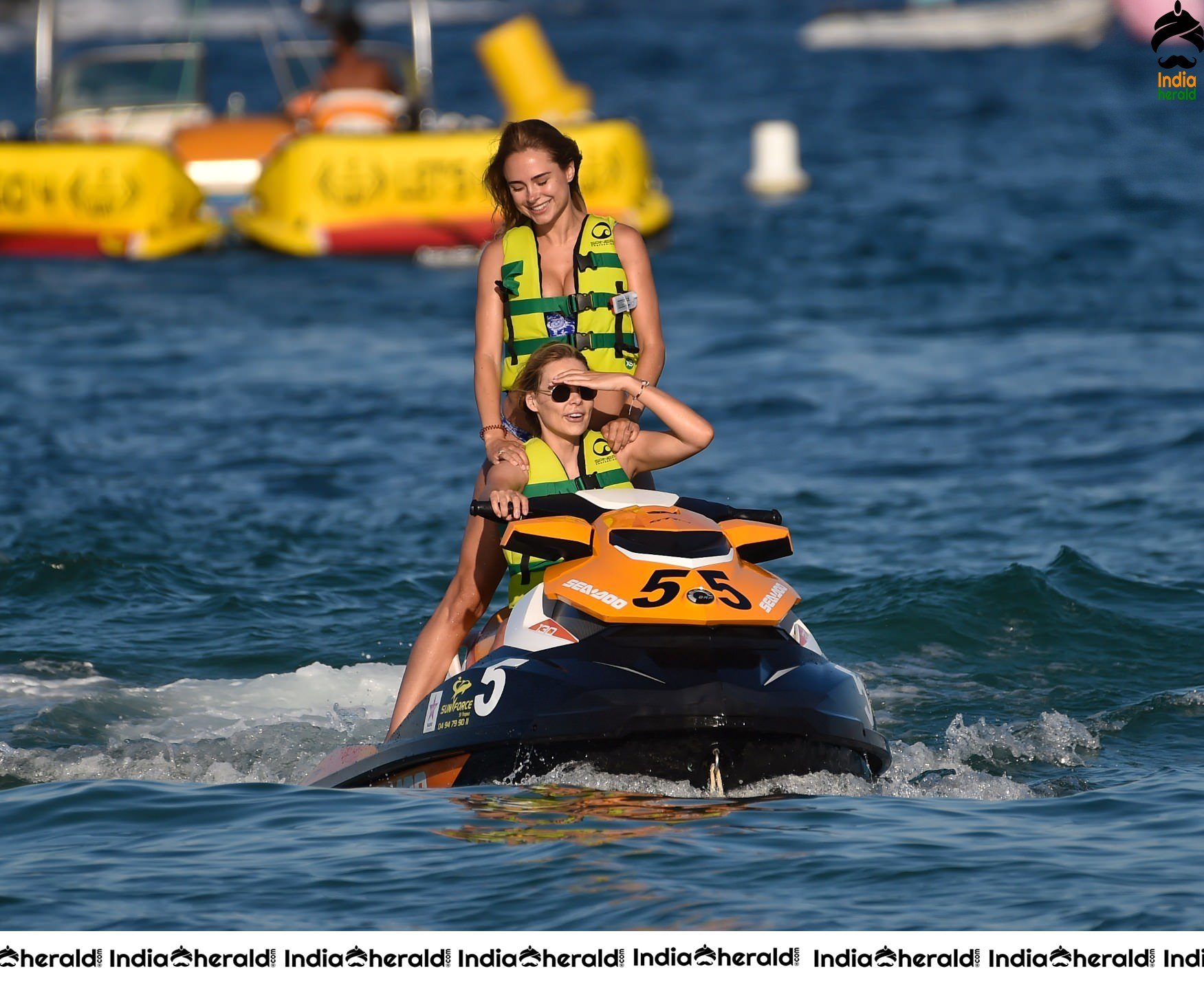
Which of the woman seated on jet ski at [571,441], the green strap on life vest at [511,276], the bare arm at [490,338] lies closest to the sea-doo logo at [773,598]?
the woman seated on jet ski at [571,441]

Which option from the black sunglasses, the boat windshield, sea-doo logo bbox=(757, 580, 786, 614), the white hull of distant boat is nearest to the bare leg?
the black sunglasses

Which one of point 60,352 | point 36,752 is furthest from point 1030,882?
point 60,352

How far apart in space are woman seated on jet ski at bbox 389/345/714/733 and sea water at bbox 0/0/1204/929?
3.35 feet

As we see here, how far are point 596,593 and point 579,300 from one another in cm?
117

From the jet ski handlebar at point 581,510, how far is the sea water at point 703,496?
861 millimetres

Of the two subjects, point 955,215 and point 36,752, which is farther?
point 955,215

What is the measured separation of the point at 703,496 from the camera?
10586 millimetres

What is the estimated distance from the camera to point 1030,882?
462 centimetres

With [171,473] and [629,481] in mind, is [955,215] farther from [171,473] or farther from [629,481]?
[629,481]

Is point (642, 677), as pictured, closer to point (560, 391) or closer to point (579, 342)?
point (560, 391)

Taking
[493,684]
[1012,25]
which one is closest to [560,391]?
[493,684]

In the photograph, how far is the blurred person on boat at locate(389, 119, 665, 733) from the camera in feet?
19.6

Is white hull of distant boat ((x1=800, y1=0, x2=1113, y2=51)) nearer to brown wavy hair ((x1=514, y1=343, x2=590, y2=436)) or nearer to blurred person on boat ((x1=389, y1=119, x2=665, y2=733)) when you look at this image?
blurred person on boat ((x1=389, y1=119, x2=665, y2=733))
